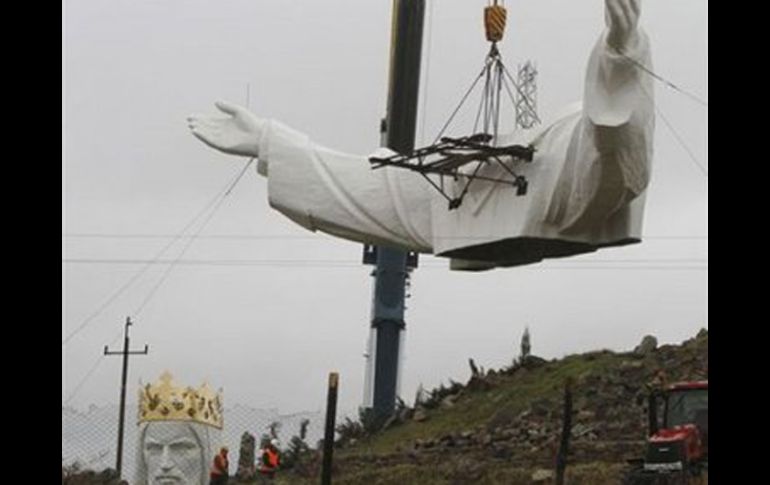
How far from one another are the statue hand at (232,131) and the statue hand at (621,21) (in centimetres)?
351

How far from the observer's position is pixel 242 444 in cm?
1856

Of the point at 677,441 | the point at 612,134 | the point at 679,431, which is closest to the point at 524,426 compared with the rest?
the point at 679,431

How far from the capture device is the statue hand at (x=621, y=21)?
32.0ft

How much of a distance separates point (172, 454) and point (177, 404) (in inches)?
17.6

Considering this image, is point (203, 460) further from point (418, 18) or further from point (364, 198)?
point (418, 18)

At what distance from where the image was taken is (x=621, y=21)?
9789 mm

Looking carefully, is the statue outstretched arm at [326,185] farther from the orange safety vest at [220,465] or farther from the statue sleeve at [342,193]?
the orange safety vest at [220,465]

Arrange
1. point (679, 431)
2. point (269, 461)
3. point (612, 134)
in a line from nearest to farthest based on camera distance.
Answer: point (612, 134) → point (679, 431) → point (269, 461)

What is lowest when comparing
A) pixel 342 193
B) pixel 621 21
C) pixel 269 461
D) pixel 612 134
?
pixel 269 461

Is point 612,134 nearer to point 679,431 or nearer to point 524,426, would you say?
point 679,431

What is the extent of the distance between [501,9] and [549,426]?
10.8 m

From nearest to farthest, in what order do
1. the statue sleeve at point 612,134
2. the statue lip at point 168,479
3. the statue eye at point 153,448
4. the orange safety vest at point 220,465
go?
the statue sleeve at point 612,134, the statue lip at point 168,479, the statue eye at point 153,448, the orange safety vest at point 220,465

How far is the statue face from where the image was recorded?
13.4m

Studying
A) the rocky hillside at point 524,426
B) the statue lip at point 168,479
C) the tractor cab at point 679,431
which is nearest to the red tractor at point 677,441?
the tractor cab at point 679,431
